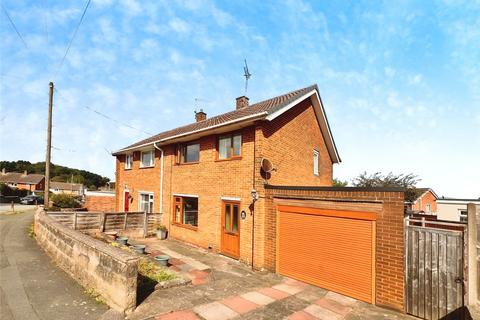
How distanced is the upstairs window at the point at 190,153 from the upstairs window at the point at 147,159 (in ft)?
11.5

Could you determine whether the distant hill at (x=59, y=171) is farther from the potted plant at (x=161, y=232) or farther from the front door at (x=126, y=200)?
the potted plant at (x=161, y=232)

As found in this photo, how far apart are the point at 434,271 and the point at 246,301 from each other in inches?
175

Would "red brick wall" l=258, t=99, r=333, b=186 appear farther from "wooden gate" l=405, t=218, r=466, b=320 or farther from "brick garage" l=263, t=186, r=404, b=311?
"wooden gate" l=405, t=218, r=466, b=320

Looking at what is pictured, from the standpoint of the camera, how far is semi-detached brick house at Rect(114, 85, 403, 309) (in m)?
7.12

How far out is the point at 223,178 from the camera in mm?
11406

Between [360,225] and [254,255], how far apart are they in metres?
3.98

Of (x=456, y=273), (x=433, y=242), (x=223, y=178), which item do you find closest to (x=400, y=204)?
(x=433, y=242)

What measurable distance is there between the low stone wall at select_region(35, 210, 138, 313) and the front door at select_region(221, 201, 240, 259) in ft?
15.8

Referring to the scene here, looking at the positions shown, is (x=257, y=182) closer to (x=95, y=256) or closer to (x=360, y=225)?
(x=360, y=225)

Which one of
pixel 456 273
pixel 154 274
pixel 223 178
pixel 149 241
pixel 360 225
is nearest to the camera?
pixel 456 273

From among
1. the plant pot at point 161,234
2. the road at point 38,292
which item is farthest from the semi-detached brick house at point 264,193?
the road at point 38,292

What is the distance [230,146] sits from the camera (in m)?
11.4

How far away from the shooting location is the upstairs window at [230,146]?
36.4ft

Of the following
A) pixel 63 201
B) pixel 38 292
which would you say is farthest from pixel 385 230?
pixel 63 201
